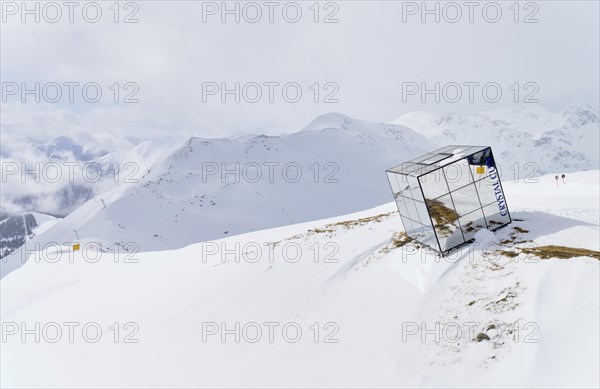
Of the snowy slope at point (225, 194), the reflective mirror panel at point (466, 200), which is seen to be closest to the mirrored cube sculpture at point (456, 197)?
the reflective mirror panel at point (466, 200)

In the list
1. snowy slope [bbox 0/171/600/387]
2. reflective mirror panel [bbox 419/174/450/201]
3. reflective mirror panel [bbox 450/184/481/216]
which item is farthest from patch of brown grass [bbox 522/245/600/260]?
reflective mirror panel [bbox 419/174/450/201]

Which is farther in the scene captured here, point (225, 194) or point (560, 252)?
point (225, 194)

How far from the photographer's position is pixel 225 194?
144 meters

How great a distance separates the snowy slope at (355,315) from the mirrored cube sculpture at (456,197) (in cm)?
71

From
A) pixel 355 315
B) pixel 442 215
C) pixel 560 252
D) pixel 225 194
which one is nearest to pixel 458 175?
pixel 442 215

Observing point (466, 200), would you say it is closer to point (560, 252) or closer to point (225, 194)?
point (560, 252)

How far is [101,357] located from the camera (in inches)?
618

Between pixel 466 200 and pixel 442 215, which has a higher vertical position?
pixel 466 200

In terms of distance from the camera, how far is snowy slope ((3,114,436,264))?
113 metres

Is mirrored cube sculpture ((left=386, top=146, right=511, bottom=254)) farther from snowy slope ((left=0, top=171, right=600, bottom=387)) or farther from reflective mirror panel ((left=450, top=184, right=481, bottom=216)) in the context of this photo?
snowy slope ((left=0, top=171, right=600, bottom=387))

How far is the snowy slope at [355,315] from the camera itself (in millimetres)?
9406

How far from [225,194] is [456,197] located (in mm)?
134231

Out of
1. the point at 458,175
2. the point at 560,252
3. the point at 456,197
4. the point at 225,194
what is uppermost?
the point at 458,175

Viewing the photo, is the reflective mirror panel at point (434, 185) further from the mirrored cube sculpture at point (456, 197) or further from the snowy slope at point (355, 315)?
the snowy slope at point (355, 315)
